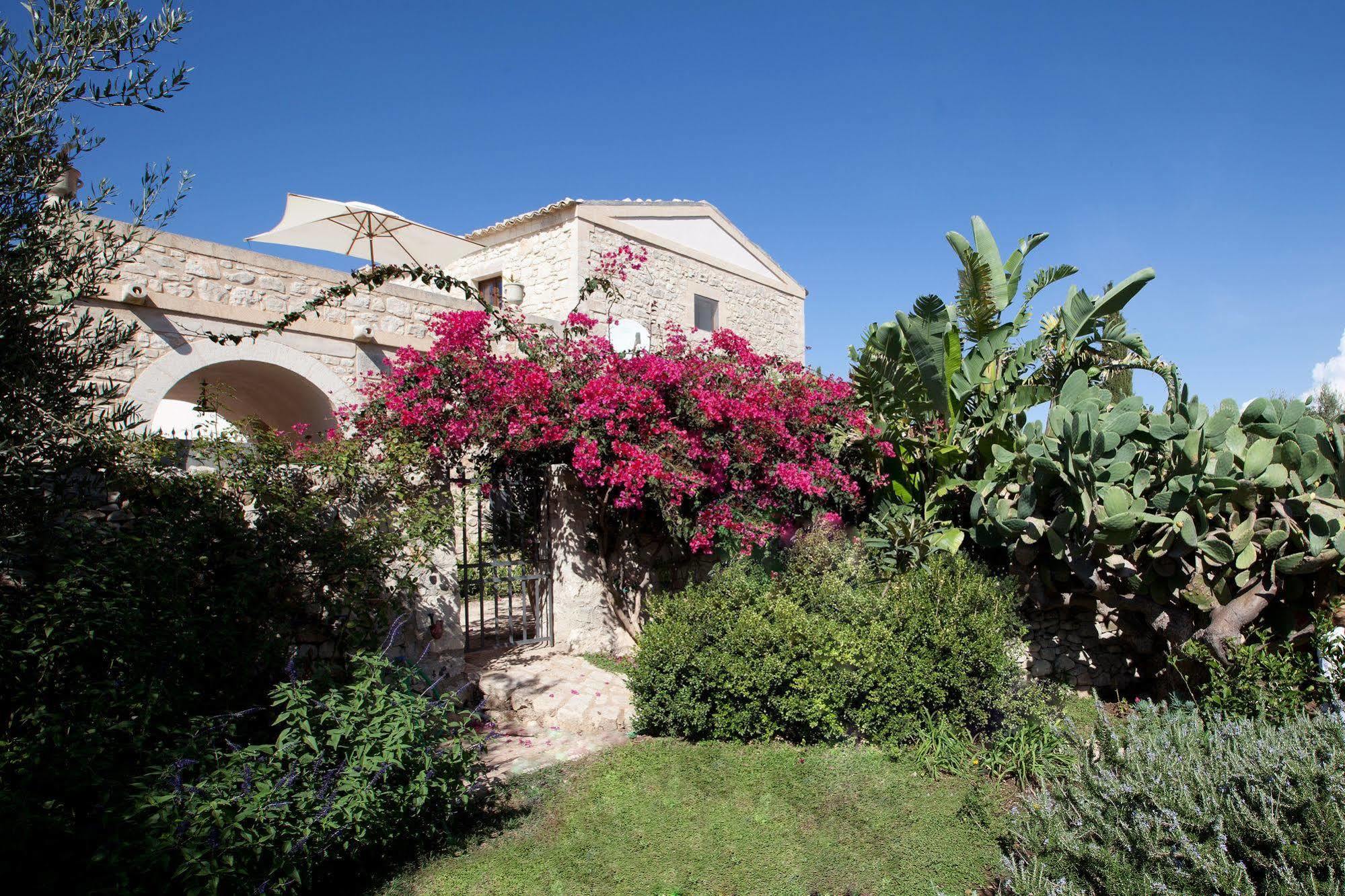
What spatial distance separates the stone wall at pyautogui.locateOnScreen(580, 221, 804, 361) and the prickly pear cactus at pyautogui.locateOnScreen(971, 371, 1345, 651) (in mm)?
8052

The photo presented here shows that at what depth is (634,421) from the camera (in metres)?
7.62

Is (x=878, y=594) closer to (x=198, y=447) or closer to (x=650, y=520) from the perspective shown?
(x=650, y=520)

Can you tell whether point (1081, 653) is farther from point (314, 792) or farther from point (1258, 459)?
point (314, 792)

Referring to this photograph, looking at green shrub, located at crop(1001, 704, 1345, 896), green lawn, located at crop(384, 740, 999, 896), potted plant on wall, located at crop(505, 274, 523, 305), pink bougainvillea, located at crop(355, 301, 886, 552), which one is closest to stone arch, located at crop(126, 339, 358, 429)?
pink bougainvillea, located at crop(355, 301, 886, 552)

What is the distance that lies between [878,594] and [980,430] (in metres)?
2.41

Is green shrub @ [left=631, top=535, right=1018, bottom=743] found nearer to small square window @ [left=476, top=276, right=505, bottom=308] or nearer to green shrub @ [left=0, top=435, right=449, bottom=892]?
green shrub @ [left=0, top=435, right=449, bottom=892]

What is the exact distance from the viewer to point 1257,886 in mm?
2977

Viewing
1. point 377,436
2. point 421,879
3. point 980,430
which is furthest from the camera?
point 980,430

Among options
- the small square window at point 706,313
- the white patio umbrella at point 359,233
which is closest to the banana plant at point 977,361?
the white patio umbrella at point 359,233

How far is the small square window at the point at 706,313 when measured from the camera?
54.1 ft

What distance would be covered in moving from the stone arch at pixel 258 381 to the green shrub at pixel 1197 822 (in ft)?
21.2

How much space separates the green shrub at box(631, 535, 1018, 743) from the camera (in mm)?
5574

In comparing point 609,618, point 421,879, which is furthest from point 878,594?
point 421,879

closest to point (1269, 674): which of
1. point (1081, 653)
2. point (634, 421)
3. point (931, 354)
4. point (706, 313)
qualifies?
point (1081, 653)
